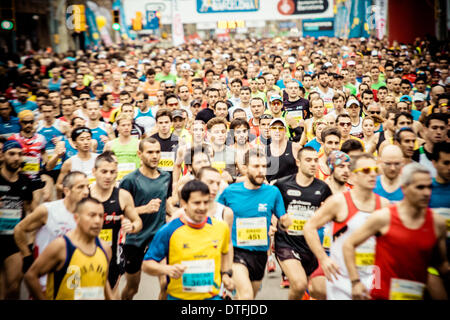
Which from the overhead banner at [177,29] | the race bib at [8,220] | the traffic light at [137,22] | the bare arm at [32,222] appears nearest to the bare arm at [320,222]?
the bare arm at [32,222]

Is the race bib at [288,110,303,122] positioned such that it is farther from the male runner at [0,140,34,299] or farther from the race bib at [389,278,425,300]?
the race bib at [389,278,425,300]

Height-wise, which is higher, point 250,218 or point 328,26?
point 328,26

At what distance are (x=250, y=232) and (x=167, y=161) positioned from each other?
219cm

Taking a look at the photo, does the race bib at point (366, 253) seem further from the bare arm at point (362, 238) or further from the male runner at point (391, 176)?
the male runner at point (391, 176)

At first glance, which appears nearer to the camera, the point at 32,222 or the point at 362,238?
the point at 362,238

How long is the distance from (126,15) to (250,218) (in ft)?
87.7

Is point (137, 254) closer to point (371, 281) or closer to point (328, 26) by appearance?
point (371, 281)

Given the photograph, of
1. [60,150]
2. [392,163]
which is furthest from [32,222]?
[392,163]

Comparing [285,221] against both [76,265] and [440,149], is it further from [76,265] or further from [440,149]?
[76,265]

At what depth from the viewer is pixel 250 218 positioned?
4410mm

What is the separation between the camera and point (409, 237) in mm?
3098

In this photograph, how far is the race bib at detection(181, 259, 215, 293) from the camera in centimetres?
337
